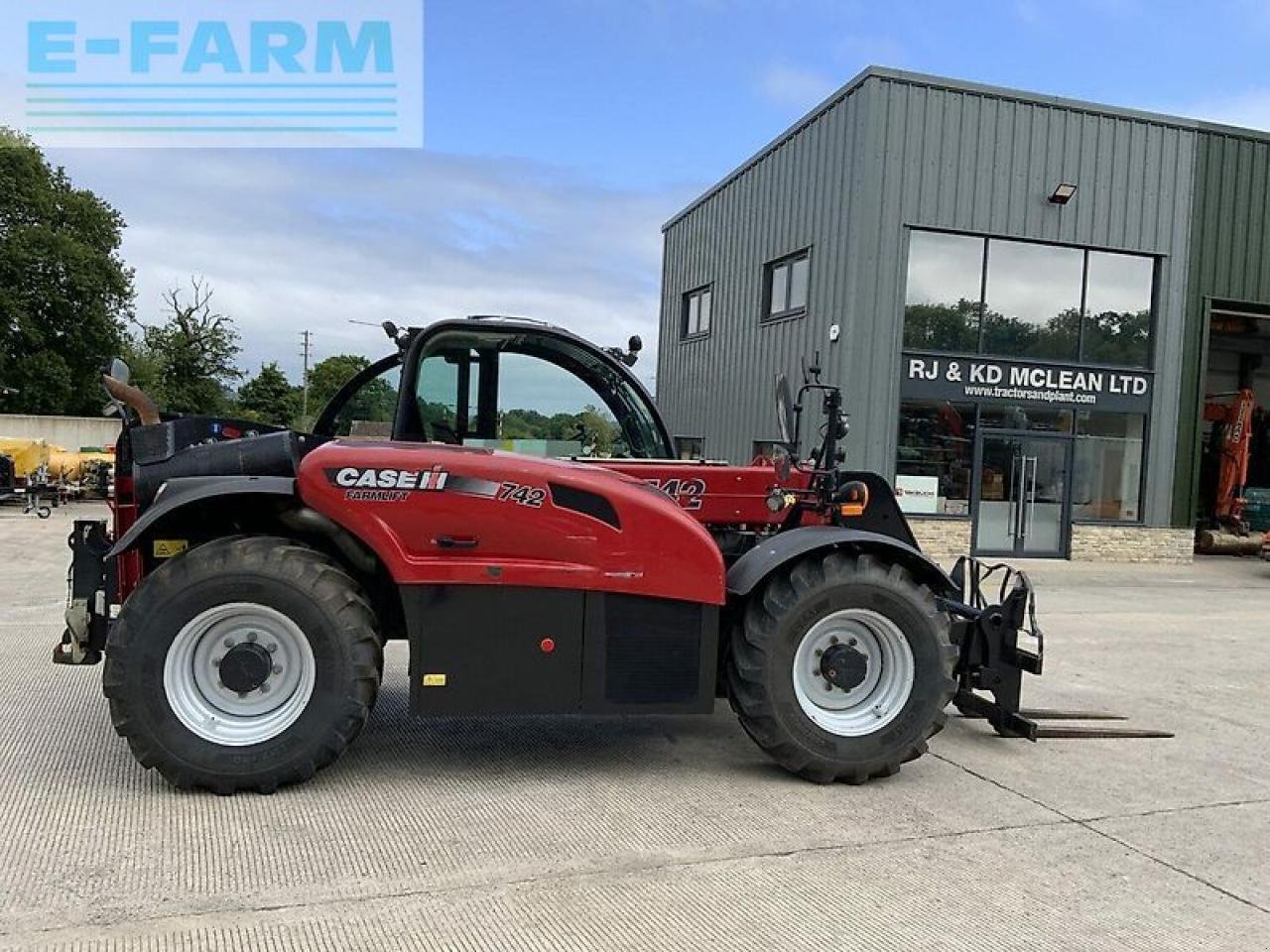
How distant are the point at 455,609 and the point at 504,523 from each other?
1.42 ft

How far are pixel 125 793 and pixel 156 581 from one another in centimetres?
90

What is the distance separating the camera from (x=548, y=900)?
3480 millimetres

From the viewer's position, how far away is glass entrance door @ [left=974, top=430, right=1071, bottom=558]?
16.2m

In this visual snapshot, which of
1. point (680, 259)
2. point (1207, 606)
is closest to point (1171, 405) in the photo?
point (1207, 606)

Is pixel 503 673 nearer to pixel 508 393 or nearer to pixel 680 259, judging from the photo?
pixel 508 393

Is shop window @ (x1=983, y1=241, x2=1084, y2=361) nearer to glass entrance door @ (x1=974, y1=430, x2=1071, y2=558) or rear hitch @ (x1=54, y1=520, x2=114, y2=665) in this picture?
glass entrance door @ (x1=974, y1=430, x2=1071, y2=558)

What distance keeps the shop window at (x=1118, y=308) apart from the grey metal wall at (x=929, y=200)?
0.24 m

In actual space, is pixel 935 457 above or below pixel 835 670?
above

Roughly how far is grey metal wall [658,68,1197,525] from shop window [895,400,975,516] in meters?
0.41

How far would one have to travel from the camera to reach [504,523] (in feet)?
14.7

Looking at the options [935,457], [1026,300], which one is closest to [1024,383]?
[1026,300]

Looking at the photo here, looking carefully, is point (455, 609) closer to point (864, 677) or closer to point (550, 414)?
point (550, 414)

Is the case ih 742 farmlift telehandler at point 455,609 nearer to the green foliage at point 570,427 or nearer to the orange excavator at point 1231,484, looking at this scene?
the green foliage at point 570,427

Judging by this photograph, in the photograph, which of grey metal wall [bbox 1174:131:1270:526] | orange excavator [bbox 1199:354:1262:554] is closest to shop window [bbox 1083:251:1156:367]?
grey metal wall [bbox 1174:131:1270:526]
